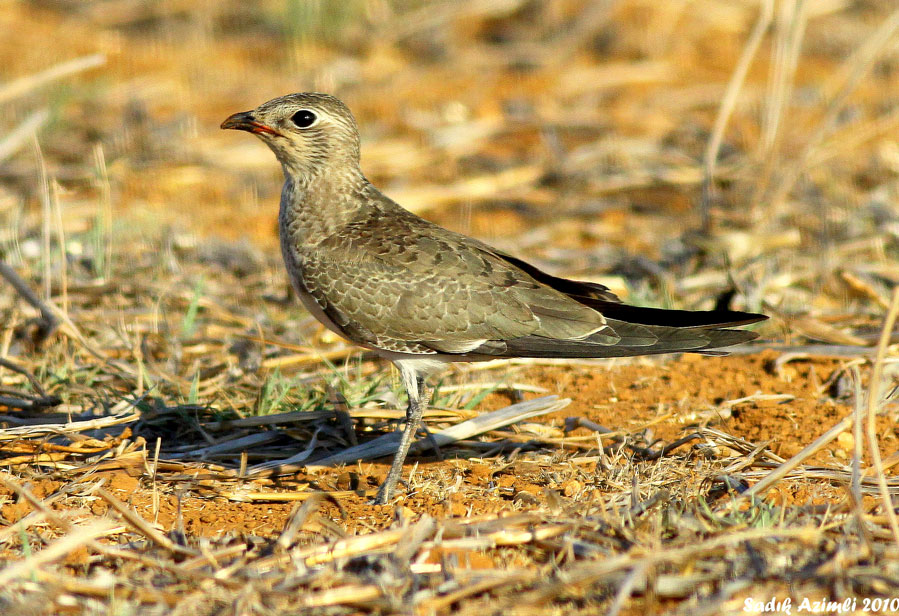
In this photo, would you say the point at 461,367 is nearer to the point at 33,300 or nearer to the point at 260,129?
the point at 260,129

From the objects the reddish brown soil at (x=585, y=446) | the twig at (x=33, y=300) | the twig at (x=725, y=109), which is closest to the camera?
the reddish brown soil at (x=585, y=446)

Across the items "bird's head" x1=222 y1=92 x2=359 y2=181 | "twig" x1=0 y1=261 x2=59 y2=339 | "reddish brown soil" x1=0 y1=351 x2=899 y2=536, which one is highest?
"bird's head" x1=222 y1=92 x2=359 y2=181

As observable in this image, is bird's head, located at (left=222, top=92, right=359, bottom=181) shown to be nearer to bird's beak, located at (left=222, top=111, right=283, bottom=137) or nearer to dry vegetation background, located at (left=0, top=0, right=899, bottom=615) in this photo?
bird's beak, located at (left=222, top=111, right=283, bottom=137)

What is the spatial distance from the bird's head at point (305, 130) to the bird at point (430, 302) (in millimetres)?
10

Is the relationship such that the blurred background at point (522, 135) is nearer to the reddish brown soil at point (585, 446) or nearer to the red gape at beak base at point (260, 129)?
the reddish brown soil at point (585, 446)

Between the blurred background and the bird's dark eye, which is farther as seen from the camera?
the blurred background

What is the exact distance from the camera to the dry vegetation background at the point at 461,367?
3.62 meters

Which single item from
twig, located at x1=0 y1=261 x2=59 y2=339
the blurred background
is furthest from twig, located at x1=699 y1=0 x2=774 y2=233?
twig, located at x1=0 y1=261 x2=59 y2=339

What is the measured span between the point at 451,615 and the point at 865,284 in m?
4.61

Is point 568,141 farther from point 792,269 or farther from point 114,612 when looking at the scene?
point 114,612

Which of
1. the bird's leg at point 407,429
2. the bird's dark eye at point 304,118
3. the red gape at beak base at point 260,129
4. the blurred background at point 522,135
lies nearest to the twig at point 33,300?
the blurred background at point 522,135

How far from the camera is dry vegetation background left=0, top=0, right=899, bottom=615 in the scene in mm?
3625

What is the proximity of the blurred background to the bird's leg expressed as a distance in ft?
7.01

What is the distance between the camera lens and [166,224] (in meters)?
8.45
